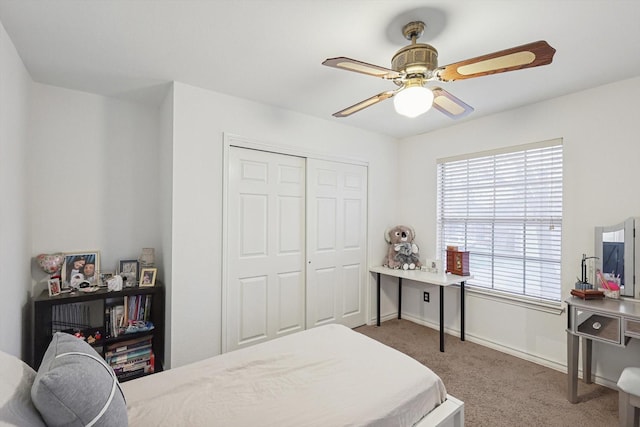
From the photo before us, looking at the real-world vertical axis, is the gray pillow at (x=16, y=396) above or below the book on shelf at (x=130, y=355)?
above

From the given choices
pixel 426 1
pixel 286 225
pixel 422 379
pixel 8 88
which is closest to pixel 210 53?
pixel 8 88

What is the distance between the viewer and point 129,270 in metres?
2.66

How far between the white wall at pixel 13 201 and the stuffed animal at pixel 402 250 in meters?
3.45

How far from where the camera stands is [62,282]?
2.38 m

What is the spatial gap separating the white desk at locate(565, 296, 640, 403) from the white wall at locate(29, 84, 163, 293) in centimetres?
343

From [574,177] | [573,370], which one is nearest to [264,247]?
[573,370]

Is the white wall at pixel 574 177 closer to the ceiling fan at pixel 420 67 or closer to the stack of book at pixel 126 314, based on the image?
the ceiling fan at pixel 420 67

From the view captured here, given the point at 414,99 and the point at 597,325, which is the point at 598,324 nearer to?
the point at 597,325

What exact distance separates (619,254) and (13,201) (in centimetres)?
440

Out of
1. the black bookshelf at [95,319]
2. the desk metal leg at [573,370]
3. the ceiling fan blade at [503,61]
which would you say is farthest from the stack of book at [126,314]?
the desk metal leg at [573,370]

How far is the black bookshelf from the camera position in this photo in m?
→ 2.14

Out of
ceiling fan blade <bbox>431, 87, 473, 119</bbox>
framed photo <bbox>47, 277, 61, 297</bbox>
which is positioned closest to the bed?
framed photo <bbox>47, 277, 61, 297</bbox>

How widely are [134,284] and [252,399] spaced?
6.07ft

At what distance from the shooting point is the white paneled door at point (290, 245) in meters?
2.79
